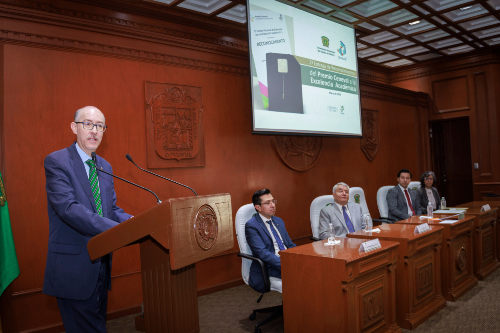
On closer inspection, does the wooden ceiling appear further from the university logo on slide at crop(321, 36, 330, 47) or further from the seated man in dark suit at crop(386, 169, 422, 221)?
the seated man in dark suit at crop(386, 169, 422, 221)

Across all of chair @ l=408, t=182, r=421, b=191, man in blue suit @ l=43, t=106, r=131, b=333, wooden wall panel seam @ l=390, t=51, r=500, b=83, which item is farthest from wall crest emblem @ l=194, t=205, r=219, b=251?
A: wooden wall panel seam @ l=390, t=51, r=500, b=83

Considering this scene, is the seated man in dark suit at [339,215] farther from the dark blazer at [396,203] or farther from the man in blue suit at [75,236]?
the man in blue suit at [75,236]

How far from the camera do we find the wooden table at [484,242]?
13.4 ft

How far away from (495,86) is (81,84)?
696cm

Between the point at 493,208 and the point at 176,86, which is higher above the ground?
the point at 176,86

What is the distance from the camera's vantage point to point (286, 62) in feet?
14.0

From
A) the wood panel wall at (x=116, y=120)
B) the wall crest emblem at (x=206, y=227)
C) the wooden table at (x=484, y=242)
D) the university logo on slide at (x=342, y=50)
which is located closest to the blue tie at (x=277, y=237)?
the wood panel wall at (x=116, y=120)

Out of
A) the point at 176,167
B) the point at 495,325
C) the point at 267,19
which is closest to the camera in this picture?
the point at 495,325

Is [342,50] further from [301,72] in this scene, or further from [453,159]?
[453,159]

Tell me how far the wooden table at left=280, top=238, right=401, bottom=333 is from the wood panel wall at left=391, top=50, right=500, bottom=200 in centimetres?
549

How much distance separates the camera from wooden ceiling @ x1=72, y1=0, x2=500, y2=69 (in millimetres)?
4395

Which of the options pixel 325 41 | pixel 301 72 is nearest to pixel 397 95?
pixel 325 41

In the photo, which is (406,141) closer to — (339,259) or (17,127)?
(339,259)

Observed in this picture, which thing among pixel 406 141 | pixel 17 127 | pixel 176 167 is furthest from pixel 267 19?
pixel 406 141
